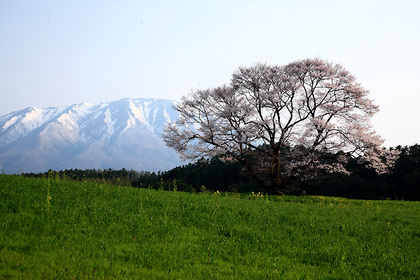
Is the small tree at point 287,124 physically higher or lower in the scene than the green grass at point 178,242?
higher

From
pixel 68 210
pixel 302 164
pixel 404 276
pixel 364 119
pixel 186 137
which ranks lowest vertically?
pixel 404 276

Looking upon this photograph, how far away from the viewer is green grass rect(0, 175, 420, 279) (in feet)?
21.2

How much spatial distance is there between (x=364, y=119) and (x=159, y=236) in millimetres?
25661

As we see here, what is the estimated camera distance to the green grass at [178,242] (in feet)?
21.2

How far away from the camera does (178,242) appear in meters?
8.32

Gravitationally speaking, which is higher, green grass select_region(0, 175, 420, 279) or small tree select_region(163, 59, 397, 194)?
small tree select_region(163, 59, 397, 194)

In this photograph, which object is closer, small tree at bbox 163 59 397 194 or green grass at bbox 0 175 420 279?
green grass at bbox 0 175 420 279

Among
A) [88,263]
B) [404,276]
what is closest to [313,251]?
[404,276]

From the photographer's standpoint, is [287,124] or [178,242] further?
[287,124]

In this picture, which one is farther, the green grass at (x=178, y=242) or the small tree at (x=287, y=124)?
the small tree at (x=287, y=124)

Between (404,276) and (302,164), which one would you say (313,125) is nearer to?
(302,164)

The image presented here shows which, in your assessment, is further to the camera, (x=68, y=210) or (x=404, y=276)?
(x=68, y=210)

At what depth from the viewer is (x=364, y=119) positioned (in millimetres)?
28062

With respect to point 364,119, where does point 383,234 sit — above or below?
below
